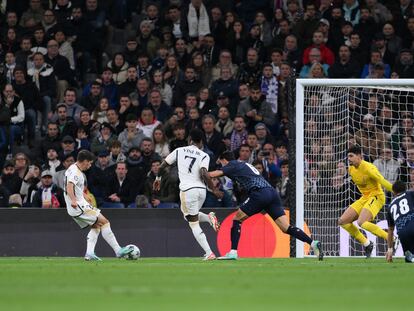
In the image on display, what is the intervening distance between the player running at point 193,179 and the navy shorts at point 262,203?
0.73 meters

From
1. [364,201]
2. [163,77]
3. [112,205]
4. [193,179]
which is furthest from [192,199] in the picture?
[163,77]

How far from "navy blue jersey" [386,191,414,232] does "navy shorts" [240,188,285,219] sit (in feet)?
6.98

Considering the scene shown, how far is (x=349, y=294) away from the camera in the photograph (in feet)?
36.0

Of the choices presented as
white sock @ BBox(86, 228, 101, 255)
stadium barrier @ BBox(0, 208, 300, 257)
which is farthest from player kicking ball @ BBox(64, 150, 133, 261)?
stadium barrier @ BBox(0, 208, 300, 257)

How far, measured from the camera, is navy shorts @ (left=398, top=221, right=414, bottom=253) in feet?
56.5

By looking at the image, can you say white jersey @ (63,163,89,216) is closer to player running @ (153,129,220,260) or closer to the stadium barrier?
player running @ (153,129,220,260)

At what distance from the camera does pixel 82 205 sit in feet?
62.5

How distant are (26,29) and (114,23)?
2.09 metres

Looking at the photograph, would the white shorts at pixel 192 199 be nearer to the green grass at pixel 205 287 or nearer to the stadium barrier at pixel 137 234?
the stadium barrier at pixel 137 234

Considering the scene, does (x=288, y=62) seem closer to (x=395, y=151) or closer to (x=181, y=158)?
(x=395, y=151)

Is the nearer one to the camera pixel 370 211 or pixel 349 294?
pixel 349 294

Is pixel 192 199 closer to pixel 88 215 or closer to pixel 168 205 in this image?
pixel 88 215

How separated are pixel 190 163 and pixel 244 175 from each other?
1.03 metres

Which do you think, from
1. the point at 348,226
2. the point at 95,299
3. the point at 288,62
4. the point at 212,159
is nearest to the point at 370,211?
the point at 348,226
